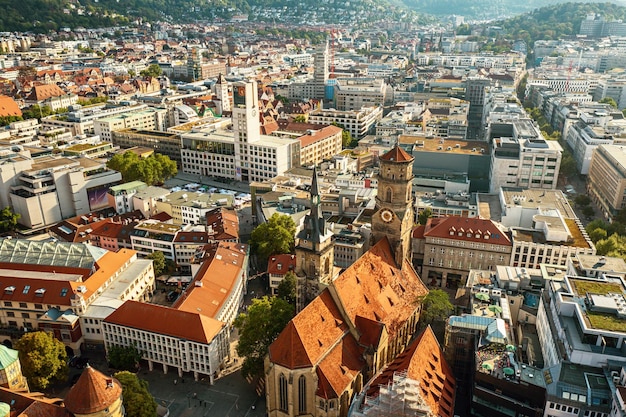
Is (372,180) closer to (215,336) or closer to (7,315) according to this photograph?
(215,336)

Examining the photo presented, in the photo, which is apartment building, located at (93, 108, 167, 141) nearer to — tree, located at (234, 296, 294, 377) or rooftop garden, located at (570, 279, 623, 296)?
tree, located at (234, 296, 294, 377)

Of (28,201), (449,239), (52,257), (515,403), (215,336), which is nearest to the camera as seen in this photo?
(515,403)

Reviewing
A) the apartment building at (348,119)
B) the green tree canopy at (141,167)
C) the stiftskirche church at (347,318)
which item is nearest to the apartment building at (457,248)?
the stiftskirche church at (347,318)

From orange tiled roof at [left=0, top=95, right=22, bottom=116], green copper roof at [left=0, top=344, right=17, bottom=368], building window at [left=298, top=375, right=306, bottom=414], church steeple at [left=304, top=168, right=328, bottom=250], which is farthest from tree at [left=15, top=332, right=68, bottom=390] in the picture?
orange tiled roof at [left=0, top=95, right=22, bottom=116]

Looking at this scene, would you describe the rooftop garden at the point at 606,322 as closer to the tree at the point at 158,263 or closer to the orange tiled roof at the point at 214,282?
the orange tiled roof at the point at 214,282

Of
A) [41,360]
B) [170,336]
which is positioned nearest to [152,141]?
[41,360]

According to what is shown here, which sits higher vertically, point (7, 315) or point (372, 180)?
point (372, 180)

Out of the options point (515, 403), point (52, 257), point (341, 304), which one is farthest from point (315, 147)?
point (515, 403)
